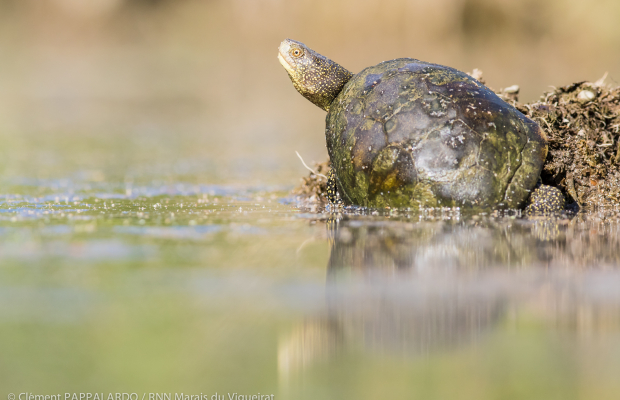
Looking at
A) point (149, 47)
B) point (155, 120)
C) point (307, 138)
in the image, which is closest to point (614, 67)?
point (307, 138)

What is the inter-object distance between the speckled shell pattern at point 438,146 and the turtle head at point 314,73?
0.84 metres

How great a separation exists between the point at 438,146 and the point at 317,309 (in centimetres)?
250

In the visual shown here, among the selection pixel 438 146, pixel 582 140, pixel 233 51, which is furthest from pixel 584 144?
pixel 233 51

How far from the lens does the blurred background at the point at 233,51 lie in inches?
615

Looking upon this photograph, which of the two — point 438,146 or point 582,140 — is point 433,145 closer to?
point 438,146

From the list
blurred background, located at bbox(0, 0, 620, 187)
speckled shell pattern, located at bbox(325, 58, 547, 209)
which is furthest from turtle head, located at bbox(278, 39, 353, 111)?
blurred background, located at bbox(0, 0, 620, 187)

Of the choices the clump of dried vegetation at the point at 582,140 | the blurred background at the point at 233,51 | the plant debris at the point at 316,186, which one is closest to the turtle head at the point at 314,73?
the plant debris at the point at 316,186

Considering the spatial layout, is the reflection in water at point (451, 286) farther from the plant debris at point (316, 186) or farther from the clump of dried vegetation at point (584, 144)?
the plant debris at point (316, 186)

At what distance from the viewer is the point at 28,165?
8.02 meters

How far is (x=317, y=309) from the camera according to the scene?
7.57 feet

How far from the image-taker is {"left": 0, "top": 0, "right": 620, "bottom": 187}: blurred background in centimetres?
1561

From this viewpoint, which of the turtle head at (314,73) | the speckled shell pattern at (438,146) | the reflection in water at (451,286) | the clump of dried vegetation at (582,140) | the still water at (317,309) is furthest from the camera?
the turtle head at (314,73)

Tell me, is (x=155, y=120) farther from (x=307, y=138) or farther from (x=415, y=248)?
(x=415, y=248)

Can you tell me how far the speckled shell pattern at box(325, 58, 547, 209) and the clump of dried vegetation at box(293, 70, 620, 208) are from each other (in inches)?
22.7
